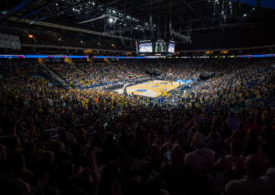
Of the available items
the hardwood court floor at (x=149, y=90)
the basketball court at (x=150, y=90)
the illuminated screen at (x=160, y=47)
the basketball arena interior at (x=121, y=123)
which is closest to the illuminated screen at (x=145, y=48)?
the basketball arena interior at (x=121, y=123)

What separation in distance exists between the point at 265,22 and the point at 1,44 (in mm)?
55669

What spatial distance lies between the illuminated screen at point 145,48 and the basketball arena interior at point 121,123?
0.19 metres

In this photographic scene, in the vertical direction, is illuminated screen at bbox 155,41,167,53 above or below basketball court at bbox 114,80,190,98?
above

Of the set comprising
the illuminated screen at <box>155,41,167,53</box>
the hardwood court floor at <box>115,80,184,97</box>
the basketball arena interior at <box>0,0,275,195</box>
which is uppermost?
the illuminated screen at <box>155,41,167,53</box>

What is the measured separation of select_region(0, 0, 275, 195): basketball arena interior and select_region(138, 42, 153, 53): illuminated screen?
19cm

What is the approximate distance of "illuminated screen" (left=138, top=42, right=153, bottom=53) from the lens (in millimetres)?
24791

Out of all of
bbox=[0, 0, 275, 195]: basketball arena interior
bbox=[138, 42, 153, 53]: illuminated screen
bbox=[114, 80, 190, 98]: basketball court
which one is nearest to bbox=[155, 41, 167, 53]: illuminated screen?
bbox=[0, 0, 275, 195]: basketball arena interior

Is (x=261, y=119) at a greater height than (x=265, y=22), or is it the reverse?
(x=265, y=22)

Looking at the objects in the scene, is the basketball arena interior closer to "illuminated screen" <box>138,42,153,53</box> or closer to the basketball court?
"illuminated screen" <box>138,42,153,53</box>

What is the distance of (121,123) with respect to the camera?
746cm

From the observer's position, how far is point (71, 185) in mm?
2102

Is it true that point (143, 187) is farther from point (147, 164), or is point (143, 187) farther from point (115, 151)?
point (115, 151)

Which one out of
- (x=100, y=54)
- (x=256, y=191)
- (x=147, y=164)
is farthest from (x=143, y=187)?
(x=100, y=54)

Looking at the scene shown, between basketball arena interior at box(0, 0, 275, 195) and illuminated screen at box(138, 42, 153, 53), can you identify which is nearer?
basketball arena interior at box(0, 0, 275, 195)
